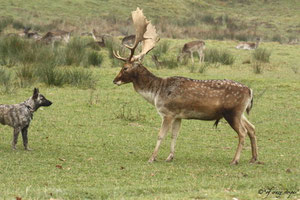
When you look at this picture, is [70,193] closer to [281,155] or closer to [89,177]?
[89,177]

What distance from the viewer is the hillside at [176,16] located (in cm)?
3838

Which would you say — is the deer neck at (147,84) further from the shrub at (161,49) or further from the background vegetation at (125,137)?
the shrub at (161,49)

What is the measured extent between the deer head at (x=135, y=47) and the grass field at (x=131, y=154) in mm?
1322

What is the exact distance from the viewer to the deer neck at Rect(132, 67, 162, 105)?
30.7ft

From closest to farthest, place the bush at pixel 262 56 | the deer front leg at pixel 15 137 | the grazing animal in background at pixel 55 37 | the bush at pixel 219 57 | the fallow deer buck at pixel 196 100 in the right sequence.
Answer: the fallow deer buck at pixel 196 100, the deer front leg at pixel 15 137, the bush at pixel 219 57, the bush at pixel 262 56, the grazing animal in background at pixel 55 37

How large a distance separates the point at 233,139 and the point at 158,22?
30.2 m

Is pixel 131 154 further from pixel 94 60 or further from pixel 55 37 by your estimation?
pixel 55 37

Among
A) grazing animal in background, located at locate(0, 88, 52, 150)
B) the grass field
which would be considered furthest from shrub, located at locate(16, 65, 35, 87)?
grazing animal in background, located at locate(0, 88, 52, 150)

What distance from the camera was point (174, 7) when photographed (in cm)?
5381

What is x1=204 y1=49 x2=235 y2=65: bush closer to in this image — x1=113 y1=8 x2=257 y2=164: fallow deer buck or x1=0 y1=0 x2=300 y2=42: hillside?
x1=0 y1=0 x2=300 y2=42: hillside

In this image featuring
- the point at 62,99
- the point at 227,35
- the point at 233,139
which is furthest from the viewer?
the point at 227,35

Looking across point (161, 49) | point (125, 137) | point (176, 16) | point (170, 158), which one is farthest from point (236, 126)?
point (176, 16)

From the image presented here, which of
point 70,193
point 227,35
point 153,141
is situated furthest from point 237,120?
point 227,35

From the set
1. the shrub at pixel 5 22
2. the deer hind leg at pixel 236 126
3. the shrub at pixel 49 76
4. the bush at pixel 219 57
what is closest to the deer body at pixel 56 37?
the shrub at pixel 5 22
